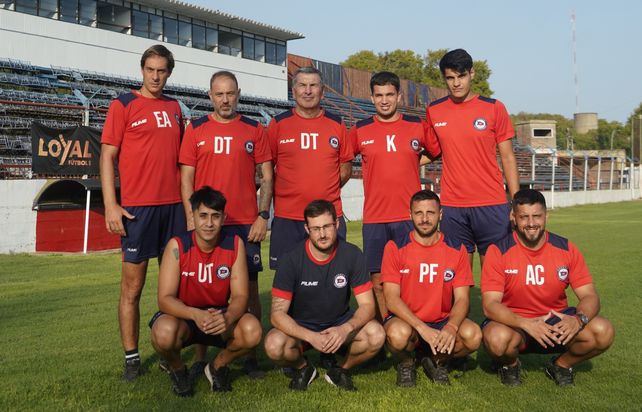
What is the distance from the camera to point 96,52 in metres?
27.1

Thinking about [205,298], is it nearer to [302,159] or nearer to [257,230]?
[257,230]

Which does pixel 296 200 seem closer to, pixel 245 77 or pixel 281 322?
pixel 281 322

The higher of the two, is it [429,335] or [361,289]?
[361,289]

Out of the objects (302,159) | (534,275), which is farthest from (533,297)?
(302,159)

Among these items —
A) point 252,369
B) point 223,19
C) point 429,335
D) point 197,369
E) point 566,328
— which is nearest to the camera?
point 566,328

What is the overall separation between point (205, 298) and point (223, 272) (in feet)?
0.74

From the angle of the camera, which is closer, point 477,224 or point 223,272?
point 223,272

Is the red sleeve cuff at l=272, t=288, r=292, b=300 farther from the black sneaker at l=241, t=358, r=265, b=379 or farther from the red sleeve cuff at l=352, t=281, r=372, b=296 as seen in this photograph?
the black sneaker at l=241, t=358, r=265, b=379

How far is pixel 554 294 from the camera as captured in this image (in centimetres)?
461

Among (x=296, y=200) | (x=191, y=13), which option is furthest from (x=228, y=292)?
(x=191, y=13)

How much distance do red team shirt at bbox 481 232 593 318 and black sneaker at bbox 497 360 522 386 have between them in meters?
0.39

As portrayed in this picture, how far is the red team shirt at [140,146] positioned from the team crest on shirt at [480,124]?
2.35 metres

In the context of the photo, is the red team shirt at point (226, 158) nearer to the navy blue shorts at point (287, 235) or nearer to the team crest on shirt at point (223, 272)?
the navy blue shorts at point (287, 235)

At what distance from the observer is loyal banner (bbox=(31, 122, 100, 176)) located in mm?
14602
